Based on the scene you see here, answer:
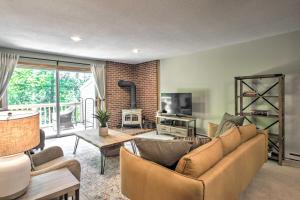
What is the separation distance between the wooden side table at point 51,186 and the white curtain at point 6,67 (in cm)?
347

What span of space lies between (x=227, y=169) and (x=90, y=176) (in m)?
1.93

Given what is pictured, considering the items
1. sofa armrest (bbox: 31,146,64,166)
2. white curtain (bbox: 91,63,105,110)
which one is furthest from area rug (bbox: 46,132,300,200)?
white curtain (bbox: 91,63,105,110)

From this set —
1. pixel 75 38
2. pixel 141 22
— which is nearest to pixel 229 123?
pixel 141 22

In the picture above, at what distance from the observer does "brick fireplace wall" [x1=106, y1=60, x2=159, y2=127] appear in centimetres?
567

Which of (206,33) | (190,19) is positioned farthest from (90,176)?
(206,33)

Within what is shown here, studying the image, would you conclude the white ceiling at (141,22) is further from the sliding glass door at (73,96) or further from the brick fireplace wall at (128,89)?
the brick fireplace wall at (128,89)

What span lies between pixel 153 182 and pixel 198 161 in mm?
395

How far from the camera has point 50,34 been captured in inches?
118

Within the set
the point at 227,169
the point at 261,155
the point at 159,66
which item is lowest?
the point at 261,155

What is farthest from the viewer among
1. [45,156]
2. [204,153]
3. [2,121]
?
[45,156]

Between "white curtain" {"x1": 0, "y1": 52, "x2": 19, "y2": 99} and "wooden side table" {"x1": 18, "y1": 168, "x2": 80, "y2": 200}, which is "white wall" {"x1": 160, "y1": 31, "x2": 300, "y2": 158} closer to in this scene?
"wooden side table" {"x1": 18, "y1": 168, "x2": 80, "y2": 200}

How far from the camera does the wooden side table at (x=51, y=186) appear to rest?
1162 millimetres

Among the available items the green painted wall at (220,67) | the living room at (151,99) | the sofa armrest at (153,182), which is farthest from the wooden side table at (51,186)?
the green painted wall at (220,67)

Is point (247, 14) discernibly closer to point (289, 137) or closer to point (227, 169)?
point (227, 169)
